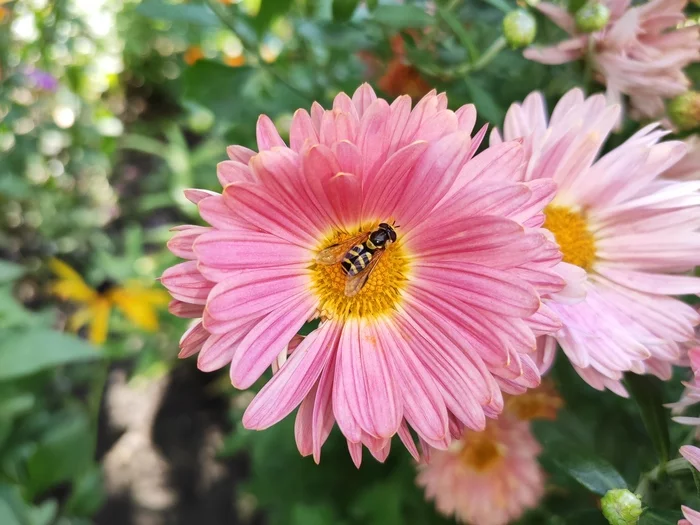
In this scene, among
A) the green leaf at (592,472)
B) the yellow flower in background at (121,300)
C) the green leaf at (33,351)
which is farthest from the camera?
the yellow flower in background at (121,300)

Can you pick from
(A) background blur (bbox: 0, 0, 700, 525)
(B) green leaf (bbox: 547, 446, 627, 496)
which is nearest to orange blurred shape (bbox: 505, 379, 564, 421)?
(A) background blur (bbox: 0, 0, 700, 525)

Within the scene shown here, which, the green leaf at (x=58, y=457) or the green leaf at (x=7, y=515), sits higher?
the green leaf at (x=7, y=515)

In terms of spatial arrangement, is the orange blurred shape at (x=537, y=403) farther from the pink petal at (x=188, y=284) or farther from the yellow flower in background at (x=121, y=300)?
the yellow flower in background at (x=121, y=300)

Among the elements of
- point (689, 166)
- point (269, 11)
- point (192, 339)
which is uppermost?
point (689, 166)

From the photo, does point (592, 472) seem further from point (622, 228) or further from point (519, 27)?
point (519, 27)

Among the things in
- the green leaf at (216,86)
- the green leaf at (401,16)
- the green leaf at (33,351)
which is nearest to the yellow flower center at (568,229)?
the green leaf at (401,16)

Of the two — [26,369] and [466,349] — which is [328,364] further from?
[26,369]

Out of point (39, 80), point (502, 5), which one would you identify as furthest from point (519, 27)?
point (39, 80)
